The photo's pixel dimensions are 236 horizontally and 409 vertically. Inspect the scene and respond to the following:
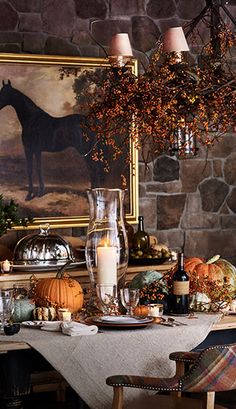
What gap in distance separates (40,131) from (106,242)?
Result: 83.1 inches

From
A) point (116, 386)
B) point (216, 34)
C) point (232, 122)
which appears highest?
point (216, 34)

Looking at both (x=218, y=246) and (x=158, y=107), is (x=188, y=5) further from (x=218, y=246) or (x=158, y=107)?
(x=158, y=107)

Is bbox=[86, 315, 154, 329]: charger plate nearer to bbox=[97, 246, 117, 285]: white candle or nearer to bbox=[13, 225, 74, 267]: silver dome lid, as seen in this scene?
bbox=[97, 246, 117, 285]: white candle

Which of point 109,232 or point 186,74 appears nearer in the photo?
point 186,74

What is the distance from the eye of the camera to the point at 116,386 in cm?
322

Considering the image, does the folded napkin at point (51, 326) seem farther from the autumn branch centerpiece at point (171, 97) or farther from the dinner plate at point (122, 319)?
the autumn branch centerpiece at point (171, 97)

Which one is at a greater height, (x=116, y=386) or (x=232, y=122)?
(x=232, y=122)

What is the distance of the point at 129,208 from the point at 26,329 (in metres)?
2.74

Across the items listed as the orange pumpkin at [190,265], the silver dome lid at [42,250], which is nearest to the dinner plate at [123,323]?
the orange pumpkin at [190,265]

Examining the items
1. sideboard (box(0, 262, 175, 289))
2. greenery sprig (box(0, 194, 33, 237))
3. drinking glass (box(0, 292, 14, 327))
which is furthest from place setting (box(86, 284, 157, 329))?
greenery sprig (box(0, 194, 33, 237))

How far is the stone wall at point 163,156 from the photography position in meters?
5.95

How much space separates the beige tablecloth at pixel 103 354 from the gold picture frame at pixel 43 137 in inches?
95.9

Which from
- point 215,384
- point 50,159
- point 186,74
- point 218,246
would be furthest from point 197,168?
point 215,384

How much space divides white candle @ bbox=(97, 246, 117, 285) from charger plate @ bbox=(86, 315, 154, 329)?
27 centimetres
